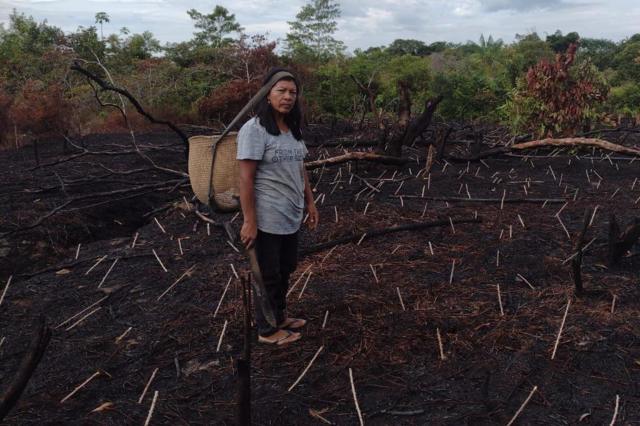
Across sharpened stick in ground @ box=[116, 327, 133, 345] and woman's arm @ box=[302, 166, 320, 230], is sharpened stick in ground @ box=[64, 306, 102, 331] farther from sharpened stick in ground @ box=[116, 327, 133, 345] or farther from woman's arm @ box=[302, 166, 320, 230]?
woman's arm @ box=[302, 166, 320, 230]

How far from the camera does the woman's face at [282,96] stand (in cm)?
239

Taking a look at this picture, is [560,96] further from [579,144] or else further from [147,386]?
[147,386]

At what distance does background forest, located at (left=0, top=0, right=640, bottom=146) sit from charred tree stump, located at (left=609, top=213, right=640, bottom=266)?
150 inches

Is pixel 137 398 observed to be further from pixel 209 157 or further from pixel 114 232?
pixel 114 232

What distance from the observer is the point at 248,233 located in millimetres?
2418

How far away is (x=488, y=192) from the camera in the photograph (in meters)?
5.32

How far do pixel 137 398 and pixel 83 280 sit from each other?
1.72 meters

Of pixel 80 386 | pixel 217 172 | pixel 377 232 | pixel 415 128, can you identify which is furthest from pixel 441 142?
pixel 80 386

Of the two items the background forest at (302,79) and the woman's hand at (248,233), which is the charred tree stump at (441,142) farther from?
the woman's hand at (248,233)

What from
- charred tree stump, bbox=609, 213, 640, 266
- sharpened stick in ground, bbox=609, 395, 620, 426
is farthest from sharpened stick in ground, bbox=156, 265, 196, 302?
charred tree stump, bbox=609, 213, 640, 266

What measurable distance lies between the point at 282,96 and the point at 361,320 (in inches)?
50.5

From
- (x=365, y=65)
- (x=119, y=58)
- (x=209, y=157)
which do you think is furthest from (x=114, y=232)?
(x=119, y=58)

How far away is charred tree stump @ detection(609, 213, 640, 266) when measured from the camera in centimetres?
319

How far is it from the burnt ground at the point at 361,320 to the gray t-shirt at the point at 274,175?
0.67 m
